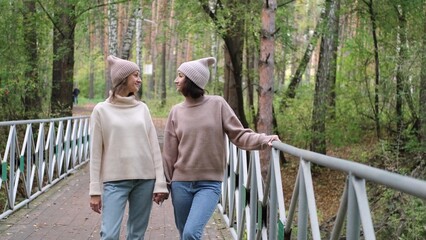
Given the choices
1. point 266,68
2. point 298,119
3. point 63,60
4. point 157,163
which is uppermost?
point 63,60

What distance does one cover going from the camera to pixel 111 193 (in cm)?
378

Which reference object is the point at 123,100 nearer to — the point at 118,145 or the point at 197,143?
the point at 118,145

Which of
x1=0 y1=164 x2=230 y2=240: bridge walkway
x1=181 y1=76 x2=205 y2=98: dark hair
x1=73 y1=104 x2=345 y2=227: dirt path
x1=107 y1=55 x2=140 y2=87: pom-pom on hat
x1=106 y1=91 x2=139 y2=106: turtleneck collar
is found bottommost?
x1=73 y1=104 x2=345 y2=227: dirt path

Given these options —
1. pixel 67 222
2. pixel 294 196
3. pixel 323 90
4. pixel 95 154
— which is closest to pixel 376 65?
pixel 323 90

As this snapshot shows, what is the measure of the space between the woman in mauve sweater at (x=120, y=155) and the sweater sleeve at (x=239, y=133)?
0.51m

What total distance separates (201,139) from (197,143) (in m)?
0.04

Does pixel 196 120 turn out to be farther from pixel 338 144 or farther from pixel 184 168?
pixel 338 144

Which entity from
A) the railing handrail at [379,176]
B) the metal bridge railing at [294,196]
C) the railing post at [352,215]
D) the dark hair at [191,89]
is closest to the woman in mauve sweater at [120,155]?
the dark hair at [191,89]

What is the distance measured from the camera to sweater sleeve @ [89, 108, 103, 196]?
149 inches

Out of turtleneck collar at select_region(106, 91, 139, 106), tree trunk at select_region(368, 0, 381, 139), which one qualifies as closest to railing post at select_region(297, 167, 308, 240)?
turtleneck collar at select_region(106, 91, 139, 106)

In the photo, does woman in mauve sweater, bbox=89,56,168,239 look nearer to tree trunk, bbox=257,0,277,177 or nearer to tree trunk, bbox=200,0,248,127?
tree trunk, bbox=257,0,277,177

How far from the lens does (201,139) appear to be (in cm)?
391

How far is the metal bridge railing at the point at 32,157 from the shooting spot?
6793 mm

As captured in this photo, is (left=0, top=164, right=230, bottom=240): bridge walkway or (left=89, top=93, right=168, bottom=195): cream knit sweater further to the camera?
(left=0, top=164, right=230, bottom=240): bridge walkway
